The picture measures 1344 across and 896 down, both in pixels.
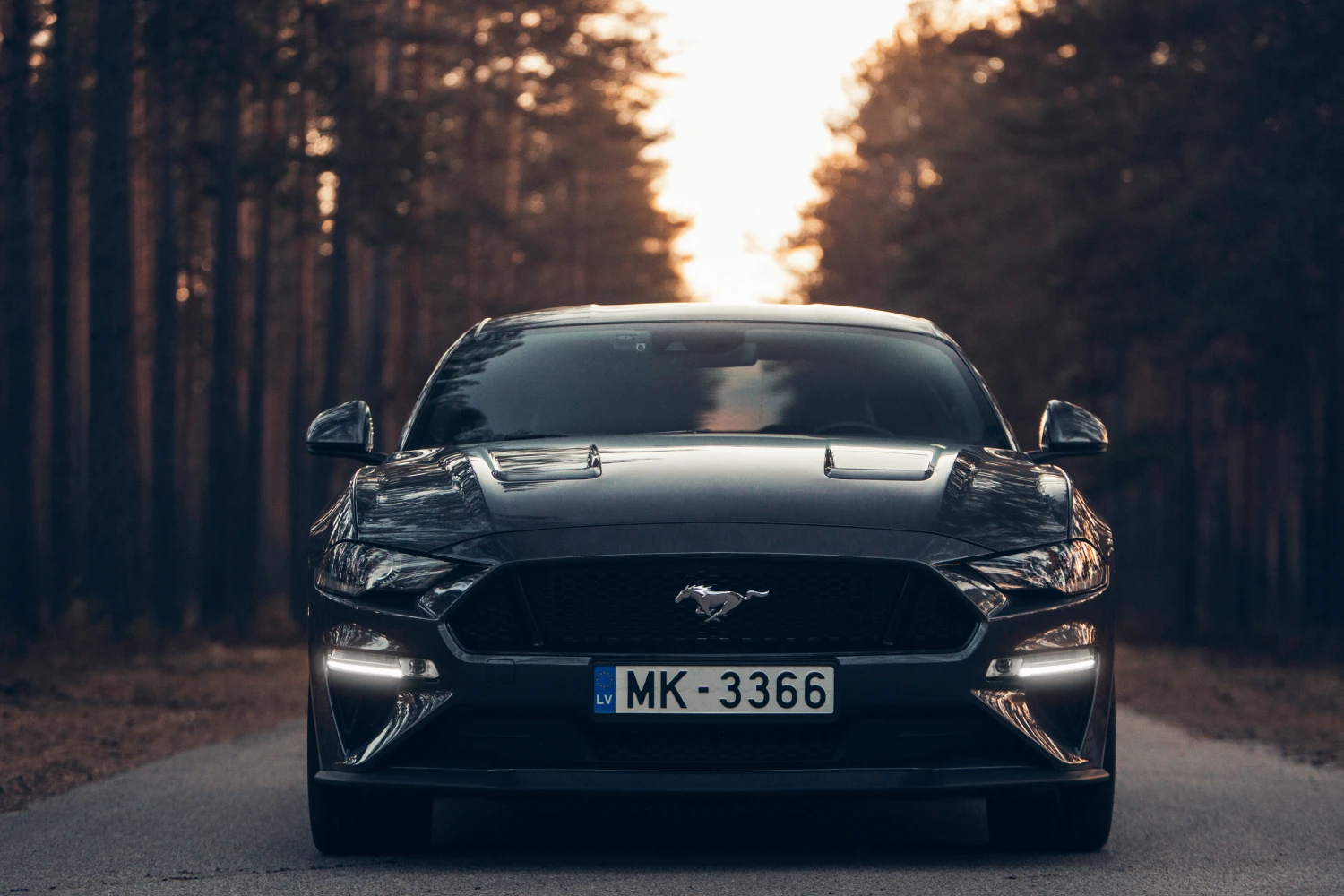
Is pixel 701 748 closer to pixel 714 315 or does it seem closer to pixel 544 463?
pixel 544 463

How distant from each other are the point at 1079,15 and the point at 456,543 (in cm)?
2953

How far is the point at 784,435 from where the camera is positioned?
581 centimetres

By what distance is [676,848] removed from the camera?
5.40 metres

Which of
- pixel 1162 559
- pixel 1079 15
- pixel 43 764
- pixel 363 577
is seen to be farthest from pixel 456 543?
pixel 1162 559

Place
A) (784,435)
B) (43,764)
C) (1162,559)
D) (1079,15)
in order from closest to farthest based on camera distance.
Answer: (784,435), (43,764), (1079,15), (1162,559)

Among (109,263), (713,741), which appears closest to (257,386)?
(109,263)

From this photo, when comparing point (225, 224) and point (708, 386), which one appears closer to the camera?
point (708, 386)

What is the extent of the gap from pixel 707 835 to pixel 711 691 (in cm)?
117

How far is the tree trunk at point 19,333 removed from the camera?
1973 cm

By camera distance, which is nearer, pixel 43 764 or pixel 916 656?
pixel 916 656

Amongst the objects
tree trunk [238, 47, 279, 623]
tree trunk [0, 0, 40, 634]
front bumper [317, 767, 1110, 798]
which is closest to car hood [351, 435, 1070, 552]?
front bumper [317, 767, 1110, 798]

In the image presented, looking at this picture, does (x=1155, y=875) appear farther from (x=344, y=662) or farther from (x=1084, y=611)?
(x=344, y=662)

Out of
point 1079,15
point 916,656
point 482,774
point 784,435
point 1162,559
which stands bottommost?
point 1162,559

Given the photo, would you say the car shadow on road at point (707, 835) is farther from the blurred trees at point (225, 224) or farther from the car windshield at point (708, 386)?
the blurred trees at point (225, 224)
